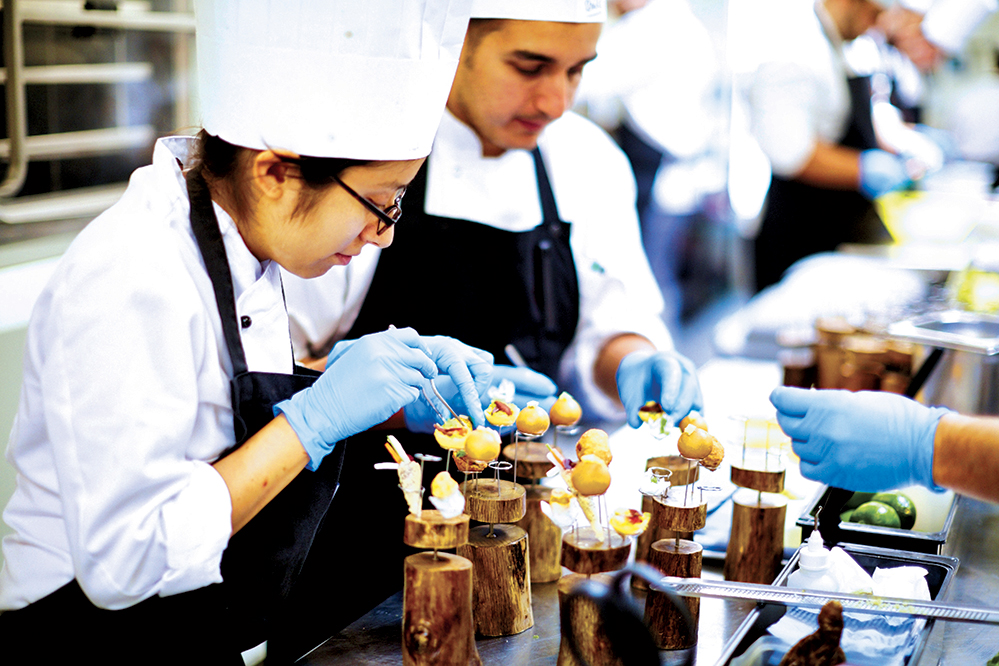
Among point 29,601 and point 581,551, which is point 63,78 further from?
point 581,551

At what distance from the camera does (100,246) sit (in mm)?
1189

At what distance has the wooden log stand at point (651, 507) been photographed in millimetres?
1530

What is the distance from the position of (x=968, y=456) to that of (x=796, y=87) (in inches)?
105

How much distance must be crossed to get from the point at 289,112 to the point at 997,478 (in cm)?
128

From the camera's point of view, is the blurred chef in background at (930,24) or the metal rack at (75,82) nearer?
the metal rack at (75,82)

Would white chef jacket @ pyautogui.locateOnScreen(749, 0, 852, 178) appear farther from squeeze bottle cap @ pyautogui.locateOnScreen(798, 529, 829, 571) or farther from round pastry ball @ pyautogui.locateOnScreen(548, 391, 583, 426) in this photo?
squeeze bottle cap @ pyautogui.locateOnScreen(798, 529, 829, 571)

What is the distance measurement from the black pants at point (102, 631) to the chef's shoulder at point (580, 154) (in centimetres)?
138

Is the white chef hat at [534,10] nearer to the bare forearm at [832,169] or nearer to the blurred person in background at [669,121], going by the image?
the bare forearm at [832,169]

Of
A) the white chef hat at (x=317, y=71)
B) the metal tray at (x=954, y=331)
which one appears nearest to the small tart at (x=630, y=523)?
the white chef hat at (x=317, y=71)

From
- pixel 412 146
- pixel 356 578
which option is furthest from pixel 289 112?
pixel 356 578

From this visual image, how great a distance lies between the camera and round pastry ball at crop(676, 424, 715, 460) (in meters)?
1.47

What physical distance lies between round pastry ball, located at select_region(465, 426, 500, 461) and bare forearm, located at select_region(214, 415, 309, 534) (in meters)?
0.24

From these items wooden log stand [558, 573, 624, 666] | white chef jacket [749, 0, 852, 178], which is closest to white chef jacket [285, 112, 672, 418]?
wooden log stand [558, 573, 624, 666]

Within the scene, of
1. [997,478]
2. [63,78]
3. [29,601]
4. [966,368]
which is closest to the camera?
[29,601]
